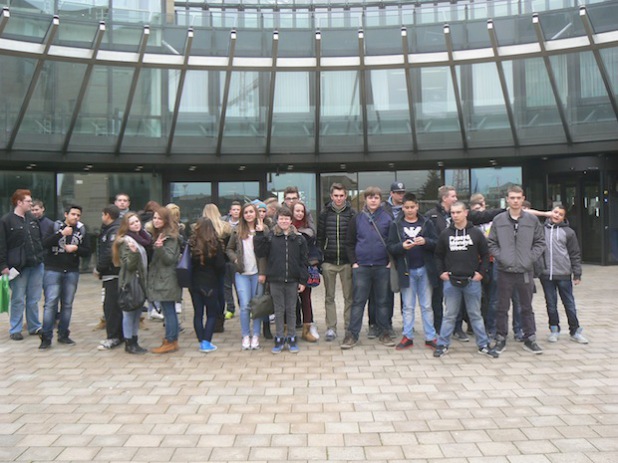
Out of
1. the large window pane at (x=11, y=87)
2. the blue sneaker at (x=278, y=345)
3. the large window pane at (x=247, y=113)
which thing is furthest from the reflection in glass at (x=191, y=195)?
the blue sneaker at (x=278, y=345)

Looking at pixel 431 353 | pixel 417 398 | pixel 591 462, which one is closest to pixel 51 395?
pixel 417 398

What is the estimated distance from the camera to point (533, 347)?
6.09 metres

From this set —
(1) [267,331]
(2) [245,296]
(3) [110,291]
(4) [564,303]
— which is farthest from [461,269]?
(3) [110,291]

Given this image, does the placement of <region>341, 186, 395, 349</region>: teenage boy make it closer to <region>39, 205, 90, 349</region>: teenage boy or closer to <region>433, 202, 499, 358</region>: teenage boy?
<region>433, 202, 499, 358</region>: teenage boy

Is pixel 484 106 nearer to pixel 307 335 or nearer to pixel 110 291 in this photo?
pixel 307 335

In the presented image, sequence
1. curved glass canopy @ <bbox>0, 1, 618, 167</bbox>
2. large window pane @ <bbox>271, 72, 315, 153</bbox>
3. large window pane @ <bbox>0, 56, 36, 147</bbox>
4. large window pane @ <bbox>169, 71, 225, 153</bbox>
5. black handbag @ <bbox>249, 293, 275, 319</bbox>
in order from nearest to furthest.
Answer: black handbag @ <bbox>249, 293, 275, 319</bbox>, large window pane @ <bbox>0, 56, 36, 147</bbox>, curved glass canopy @ <bbox>0, 1, 618, 167</bbox>, large window pane @ <bbox>169, 71, 225, 153</bbox>, large window pane @ <bbox>271, 72, 315, 153</bbox>

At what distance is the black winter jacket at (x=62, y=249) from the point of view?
6727mm

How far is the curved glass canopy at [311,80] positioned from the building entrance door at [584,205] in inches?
61.6

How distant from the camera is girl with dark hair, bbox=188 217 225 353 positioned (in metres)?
6.23

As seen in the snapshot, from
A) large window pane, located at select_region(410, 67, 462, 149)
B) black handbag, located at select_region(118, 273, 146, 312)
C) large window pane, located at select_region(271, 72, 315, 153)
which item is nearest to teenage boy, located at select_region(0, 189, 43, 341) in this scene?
black handbag, located at select_region(118, 273, 146, 312)

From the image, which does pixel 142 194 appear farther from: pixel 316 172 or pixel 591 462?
pixel 591 462

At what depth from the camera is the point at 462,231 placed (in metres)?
6.01

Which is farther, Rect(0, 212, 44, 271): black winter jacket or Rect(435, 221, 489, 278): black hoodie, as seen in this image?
Rect(0, 212, 44, 271): black winter jacket

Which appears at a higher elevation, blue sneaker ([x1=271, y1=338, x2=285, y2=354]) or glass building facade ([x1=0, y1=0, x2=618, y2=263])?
glass building facade ([x1=0, y1=0, x2=618, y2=263])
